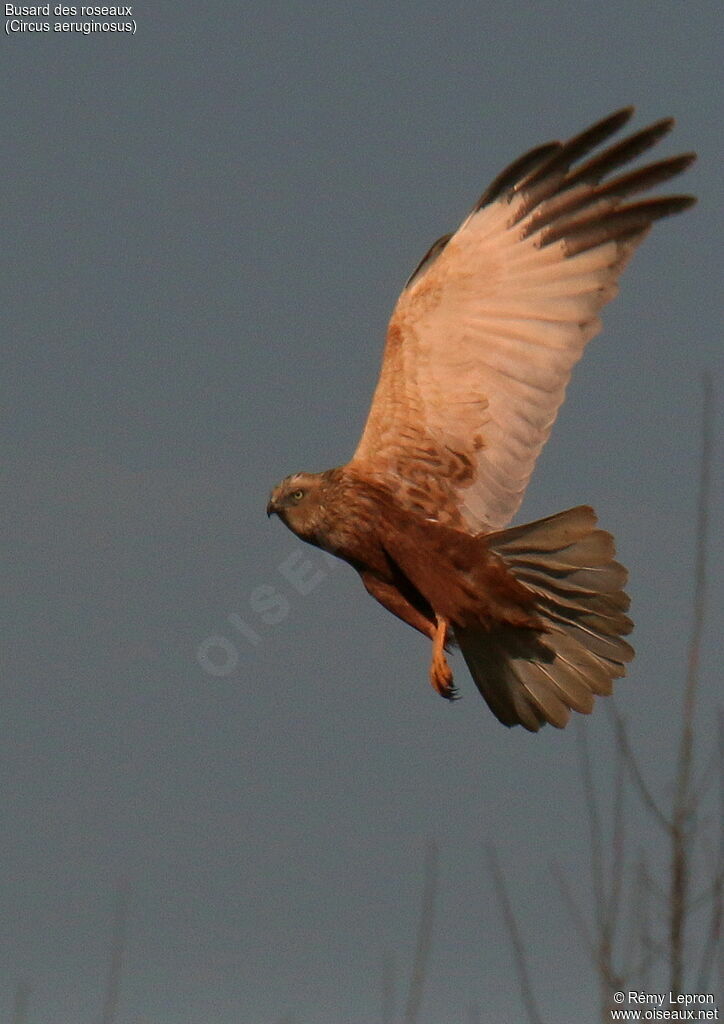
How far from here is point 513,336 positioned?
26.5 feet

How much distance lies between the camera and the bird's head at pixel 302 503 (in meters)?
7.78

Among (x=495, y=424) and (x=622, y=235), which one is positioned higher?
(x=622, y=235)

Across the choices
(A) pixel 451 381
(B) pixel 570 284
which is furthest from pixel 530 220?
(A) pixel 451 381

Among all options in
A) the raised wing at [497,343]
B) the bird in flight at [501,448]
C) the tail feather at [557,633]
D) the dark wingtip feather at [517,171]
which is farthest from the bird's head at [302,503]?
the dark wingtip feather at [517,171]

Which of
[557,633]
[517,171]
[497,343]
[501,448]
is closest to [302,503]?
[501,448]

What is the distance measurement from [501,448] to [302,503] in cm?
100

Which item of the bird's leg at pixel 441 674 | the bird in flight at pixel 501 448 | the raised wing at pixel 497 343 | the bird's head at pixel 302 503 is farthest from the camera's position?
the raised wing at pixel 497 343

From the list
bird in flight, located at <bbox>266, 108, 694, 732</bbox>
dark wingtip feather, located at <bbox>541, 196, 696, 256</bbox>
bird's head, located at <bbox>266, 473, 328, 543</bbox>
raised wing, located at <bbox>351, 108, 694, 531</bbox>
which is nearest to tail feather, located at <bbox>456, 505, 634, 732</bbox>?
bird in flight, located at <bbox>266, 108, 694, 732</bbox>

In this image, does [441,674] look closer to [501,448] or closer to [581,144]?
[501,448]

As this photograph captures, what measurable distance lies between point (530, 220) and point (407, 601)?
206 cm

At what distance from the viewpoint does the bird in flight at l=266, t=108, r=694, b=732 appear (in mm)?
7637

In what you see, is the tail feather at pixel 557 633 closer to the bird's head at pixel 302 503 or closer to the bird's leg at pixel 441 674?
the bird's leg at pixel 441 674

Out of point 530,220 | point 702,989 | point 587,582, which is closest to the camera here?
point 702,989

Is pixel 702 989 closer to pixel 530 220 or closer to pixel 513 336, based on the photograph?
pixel 513 336
